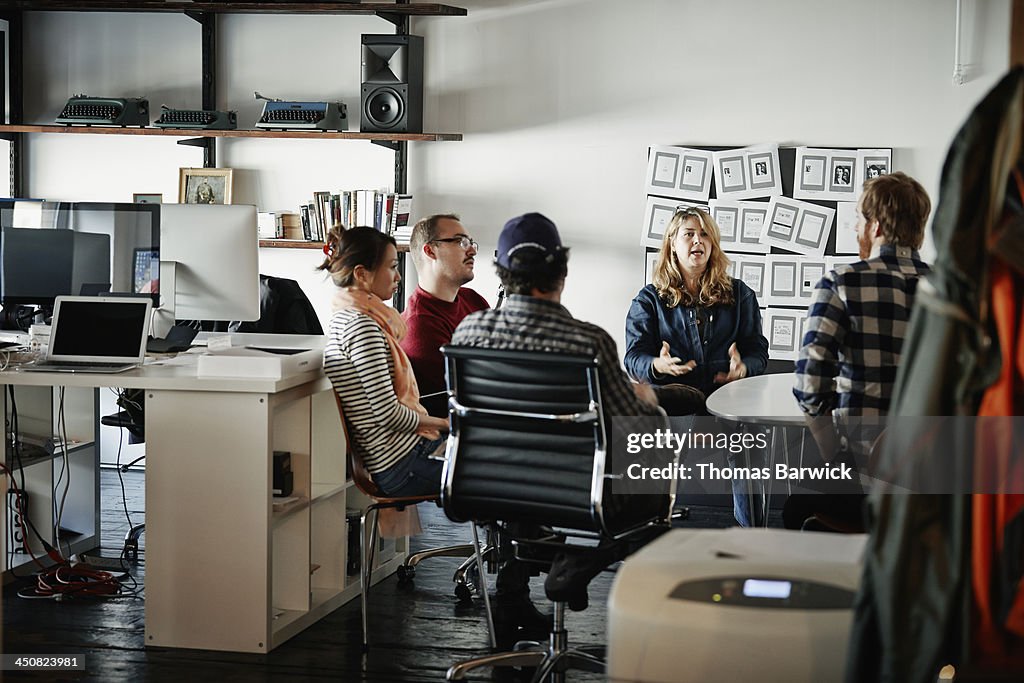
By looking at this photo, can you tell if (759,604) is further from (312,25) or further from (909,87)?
(312,25)

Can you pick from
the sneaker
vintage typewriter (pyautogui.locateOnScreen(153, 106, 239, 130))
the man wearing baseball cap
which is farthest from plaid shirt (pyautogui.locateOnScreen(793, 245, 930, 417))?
vintage typewriter (pyautogui.locateOnScreen(153, 106, 239, 130))

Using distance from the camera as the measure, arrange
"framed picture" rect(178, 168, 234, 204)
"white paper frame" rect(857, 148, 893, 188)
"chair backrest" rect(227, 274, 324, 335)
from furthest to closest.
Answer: "framed picture" rect(178, 168, 234, 204) < "white paper frame" rect(857, 148, 893, 188) < "chair backrest" rect(227, 274, 324, 335)

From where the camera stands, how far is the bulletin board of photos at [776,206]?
17.0 feet

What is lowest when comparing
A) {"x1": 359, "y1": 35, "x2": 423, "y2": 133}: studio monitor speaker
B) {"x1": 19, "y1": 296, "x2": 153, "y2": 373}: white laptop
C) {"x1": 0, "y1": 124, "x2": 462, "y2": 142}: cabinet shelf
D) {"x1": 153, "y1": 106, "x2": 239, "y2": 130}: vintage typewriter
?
{"x1": 19, "y1": 296, "x2": 153, "y2": 373}: white laptop

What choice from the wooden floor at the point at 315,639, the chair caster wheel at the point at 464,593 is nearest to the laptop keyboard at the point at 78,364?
the wooden floor at the point at 315,639

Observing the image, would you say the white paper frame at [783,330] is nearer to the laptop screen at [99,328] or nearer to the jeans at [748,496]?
the jeans at [748,496]

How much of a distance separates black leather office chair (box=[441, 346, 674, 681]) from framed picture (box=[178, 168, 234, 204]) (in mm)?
3333

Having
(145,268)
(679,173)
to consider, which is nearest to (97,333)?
(145,268)

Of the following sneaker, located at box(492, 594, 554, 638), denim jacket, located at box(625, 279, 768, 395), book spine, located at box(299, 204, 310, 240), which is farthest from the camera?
Answer: book spine, located at box(299, 204, 310, 240)

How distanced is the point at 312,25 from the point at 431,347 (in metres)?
2.55

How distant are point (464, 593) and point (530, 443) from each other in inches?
48.6

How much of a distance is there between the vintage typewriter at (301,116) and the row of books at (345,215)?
32 cm

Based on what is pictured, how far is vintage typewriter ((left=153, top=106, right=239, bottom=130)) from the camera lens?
5441mm

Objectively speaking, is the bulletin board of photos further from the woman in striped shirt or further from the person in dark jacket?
the woman in striped shirt
